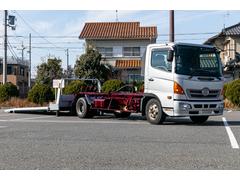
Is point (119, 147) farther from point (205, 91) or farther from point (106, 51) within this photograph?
point (106, 51)

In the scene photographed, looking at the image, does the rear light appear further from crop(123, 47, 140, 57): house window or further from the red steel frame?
crop(123, 47, 140, 57): house window

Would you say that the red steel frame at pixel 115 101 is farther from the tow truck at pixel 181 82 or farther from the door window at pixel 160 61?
the door window at pixel 160 61

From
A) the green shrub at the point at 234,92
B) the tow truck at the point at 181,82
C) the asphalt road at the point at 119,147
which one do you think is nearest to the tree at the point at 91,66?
the green shrub at the point at 234,92

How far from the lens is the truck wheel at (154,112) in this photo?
48.8 feet

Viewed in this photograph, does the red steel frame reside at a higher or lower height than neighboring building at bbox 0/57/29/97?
lower

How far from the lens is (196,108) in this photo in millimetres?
14492

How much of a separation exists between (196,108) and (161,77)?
1474mm

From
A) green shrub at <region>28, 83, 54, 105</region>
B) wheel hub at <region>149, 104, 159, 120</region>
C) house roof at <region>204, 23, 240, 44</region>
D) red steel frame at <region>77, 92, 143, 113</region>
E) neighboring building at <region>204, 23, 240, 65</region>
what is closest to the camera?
wheel hub at <region>149, 104, 159, 120</region>

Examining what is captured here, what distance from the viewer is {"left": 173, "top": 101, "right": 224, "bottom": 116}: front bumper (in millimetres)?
14336

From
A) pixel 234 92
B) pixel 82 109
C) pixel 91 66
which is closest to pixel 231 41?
pixel 91 66

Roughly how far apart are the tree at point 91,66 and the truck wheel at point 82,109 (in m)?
20.6

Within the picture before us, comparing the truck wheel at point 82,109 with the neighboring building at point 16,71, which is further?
the neighboring building at point 16,71

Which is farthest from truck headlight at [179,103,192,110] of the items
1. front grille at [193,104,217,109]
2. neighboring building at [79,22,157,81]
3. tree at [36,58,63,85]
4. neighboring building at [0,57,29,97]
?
neighboring building at [0,57,29,97]

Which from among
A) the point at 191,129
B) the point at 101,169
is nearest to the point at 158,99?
the point at 191,129
